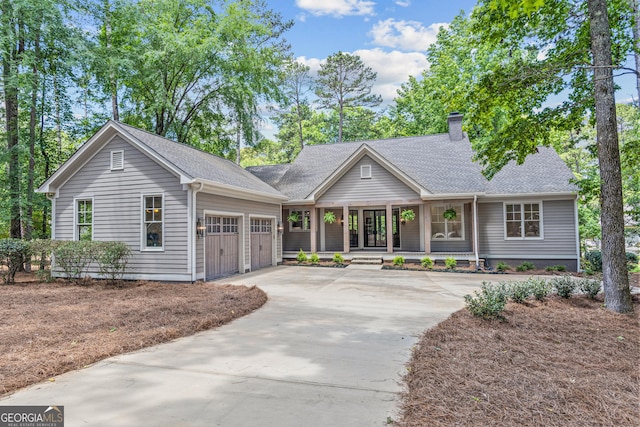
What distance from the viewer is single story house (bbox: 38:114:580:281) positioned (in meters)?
10.4

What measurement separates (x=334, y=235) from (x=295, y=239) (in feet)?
6.25

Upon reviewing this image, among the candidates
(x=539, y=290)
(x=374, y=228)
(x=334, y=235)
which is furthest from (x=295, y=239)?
(x=539, y=290)

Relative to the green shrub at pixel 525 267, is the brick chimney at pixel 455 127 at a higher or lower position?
higher

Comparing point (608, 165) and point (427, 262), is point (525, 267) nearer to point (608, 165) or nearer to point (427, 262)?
point (427, 262)

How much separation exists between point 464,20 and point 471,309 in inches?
939

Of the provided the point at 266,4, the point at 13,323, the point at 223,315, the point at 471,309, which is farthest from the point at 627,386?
the point at 266,4

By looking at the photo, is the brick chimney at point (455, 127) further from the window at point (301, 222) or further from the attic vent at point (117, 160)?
the attic vent at point (117, 160)

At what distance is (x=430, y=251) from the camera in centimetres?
1451

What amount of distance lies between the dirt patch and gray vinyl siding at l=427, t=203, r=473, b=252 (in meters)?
8.86

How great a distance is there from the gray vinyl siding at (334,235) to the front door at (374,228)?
128cm

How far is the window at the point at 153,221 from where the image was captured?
10.4 metres

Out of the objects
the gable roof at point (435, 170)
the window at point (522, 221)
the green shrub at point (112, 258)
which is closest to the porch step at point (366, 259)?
the gable roof at point (435, 170)

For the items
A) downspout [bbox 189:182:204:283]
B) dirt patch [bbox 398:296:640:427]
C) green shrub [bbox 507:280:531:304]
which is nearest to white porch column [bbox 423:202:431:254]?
green shrub [bbox 507:280:531:304]

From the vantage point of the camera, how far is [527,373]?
3.49 meters
